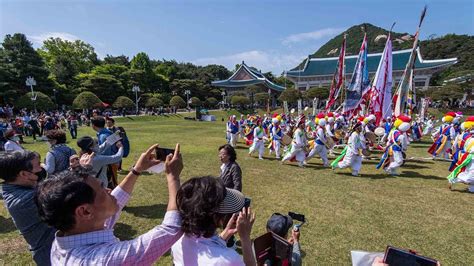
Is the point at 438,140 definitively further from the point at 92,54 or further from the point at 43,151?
the point at 92,54

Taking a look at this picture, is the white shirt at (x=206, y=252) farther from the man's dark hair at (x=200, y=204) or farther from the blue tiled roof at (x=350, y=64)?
the blue tiled roof at (x=350, y=64)

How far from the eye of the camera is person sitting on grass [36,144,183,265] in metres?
1.31

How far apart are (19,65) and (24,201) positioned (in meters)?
39.5

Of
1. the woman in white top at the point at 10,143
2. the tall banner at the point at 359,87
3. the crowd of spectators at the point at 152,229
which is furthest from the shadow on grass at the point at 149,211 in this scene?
the tall banner at the point at 359,87

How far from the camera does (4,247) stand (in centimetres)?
443

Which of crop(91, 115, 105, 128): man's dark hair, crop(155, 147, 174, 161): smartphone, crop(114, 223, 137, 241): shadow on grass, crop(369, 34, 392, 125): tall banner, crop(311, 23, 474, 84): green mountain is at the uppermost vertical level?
crop(311, 23, 474, 84): green mountain

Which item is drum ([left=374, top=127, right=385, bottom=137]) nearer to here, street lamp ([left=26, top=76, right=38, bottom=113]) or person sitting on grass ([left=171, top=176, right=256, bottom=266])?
person sitting on grass ([left=171, top=176, right=256, bottom=266])

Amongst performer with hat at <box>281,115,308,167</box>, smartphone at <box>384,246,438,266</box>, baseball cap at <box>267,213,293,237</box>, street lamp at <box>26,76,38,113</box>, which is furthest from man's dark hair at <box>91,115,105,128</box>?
street lamp at <box>26,76,38,113</box>

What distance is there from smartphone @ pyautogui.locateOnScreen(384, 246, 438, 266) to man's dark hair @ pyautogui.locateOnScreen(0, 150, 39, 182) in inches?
110

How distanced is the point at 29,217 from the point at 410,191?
816 cm

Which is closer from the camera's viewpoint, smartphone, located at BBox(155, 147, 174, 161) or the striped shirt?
the striped shirt

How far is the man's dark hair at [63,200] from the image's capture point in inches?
53.3

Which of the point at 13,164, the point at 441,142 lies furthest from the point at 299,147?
the point at 13,164

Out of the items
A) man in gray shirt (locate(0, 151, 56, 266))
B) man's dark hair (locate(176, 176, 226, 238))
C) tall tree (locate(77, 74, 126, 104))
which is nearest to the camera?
man's dark hair (locate(176, 176, 226, 238))
